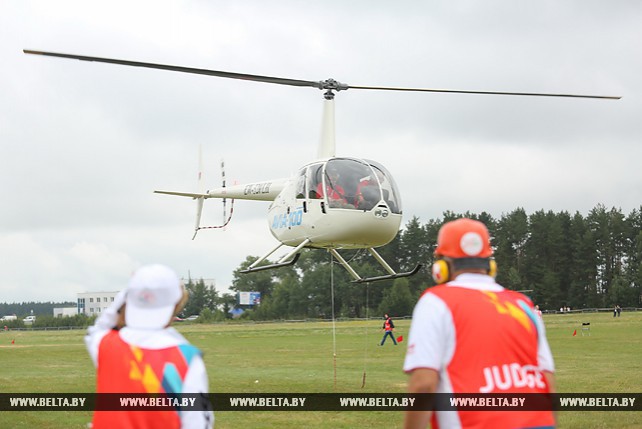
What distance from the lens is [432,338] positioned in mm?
4273

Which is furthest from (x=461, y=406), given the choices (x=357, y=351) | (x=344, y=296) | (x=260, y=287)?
(x=260, y=287)

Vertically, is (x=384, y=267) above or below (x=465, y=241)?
below

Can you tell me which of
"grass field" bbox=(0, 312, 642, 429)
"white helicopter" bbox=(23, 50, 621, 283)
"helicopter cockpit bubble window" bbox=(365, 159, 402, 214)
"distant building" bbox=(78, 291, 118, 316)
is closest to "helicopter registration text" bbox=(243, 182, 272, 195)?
"white helicopter" bbox=(23, 50, 621, 283)

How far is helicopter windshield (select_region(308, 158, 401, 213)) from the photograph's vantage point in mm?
19781

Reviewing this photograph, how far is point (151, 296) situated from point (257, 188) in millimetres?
20595

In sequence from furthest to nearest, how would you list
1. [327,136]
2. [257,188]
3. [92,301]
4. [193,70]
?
[92,301]
[257,188]
[327,136]
[193,70]

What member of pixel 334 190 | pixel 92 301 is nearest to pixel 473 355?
pixel 334 190

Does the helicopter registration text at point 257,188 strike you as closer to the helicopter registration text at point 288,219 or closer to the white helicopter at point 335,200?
the helicopter registration text at point 288,219

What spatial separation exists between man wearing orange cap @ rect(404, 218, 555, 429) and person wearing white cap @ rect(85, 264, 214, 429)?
104 centimetres

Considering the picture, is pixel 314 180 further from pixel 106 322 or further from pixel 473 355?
pixel 473 355

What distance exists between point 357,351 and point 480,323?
31.5 m

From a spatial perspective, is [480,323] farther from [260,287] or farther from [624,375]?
[260,287]

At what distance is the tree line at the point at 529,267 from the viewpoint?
4117 inches

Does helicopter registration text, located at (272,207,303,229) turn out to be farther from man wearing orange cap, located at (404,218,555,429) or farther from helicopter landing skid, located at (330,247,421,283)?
man wearing orange cap, located at (404,218,555,429)
